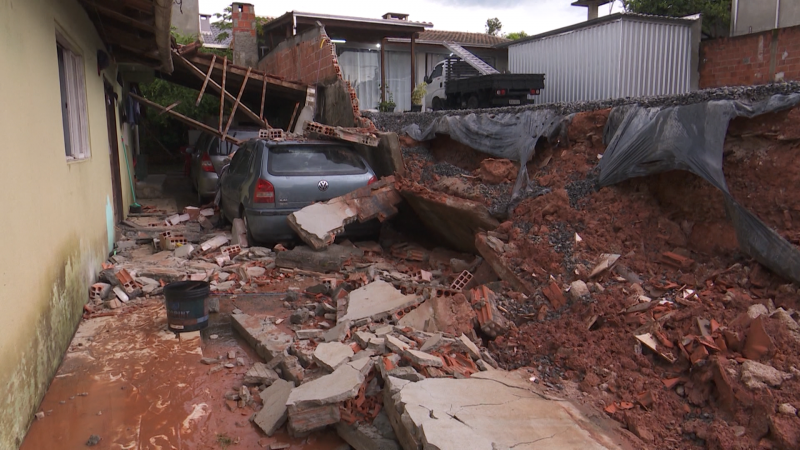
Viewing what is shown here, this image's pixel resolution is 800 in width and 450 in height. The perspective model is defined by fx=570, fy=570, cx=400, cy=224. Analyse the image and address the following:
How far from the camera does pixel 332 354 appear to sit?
14.4 feet

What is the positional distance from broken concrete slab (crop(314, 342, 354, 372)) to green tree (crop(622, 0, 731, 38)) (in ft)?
67.9

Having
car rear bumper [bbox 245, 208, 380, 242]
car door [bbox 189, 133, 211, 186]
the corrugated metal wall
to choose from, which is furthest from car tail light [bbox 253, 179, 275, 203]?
the corrugated metal wall

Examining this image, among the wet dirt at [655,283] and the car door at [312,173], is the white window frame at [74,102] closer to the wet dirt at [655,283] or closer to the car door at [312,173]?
the car door at [312,173]

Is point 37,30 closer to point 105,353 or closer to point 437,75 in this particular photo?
point 105,353

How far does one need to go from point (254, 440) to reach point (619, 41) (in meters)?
15.7

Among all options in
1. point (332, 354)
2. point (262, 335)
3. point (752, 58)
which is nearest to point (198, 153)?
point (262, 335)

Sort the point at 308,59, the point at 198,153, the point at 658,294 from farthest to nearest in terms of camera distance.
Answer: the point at 308,59 < the point at 198,153 < the point at 658,294

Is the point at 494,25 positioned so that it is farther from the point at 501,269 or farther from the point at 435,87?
the point at 501,269

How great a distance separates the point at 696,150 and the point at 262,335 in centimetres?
437

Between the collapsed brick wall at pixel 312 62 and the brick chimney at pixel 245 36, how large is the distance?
2.03 m

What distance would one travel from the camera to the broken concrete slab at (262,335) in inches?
195

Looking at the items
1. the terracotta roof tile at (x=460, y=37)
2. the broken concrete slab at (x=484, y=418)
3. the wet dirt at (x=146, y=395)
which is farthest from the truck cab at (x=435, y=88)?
the broken concrete slab at (x=484, y=418)

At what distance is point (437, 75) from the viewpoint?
21.2m

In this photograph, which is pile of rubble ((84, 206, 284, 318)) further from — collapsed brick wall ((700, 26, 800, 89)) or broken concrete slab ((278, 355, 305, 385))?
collapsed brick wall ((700, 26, 800, 89))
